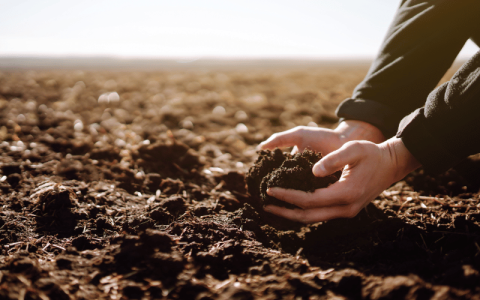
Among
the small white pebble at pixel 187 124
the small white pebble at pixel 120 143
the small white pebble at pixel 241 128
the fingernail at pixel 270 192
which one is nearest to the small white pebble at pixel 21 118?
the small white pebble at pixel 120 143

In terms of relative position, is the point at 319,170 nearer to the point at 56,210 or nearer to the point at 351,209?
the point at 351,209

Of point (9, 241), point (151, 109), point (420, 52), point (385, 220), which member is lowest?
point (9, 241)

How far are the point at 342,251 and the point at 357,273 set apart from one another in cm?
27

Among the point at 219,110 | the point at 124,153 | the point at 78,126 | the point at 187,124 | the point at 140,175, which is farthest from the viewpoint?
the point at 219,110

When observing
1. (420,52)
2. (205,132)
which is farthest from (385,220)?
(205,132)

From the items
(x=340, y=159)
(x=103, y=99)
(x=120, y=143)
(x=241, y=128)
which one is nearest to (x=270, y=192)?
(x=340, y=159)

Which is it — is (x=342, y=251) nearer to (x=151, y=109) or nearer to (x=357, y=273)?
(x=357, y=273)

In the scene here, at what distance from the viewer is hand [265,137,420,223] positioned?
54.8 inches

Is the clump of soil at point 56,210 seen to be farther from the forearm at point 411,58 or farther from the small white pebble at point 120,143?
the forearm at point 411,58

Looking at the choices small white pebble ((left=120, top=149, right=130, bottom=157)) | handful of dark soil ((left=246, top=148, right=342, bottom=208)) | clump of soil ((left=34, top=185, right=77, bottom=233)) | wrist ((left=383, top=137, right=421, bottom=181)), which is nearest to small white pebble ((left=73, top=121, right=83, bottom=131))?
small white pebble ((left=120, top=149, right=130, bottom=157))

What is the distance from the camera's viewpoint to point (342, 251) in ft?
4.53

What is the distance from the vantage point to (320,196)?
1429mm

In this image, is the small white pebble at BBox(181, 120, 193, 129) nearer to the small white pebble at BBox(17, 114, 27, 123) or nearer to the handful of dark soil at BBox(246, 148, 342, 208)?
the small white pebble at BBox(17, 114, 27, 123)

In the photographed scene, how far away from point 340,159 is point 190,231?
0.79 metres
